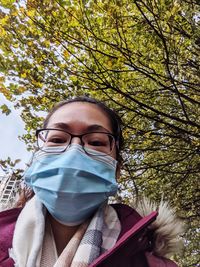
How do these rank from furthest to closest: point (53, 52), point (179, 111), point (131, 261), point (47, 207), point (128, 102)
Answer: point (179, 111), point (128, 102), point (53, 52), point (47, 207), point (131, 261)

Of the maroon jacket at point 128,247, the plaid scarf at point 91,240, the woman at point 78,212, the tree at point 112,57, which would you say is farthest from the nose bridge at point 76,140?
the tree at point 112,57

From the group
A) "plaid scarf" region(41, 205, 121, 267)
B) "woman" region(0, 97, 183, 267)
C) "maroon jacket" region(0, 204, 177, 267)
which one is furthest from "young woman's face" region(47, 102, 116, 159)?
"maroon jacket" region(0, 204, 177, 267)

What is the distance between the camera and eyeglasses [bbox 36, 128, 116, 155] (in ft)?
5.93

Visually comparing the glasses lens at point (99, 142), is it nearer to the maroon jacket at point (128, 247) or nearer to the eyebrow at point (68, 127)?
the eyebrow at point (68, 127)

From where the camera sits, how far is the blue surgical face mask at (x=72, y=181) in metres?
1.62

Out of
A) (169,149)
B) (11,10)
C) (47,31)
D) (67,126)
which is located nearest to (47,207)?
(67,126)

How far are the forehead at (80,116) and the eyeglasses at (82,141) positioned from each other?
0.19 feet

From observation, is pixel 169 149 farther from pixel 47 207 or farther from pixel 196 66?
pixel 47 207

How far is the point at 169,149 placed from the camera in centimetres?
502

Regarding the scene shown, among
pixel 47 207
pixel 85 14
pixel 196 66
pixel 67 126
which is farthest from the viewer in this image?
pixel 196 66

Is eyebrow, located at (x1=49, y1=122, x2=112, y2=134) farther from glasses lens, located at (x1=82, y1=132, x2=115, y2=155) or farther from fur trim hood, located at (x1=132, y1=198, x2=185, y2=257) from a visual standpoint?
fur trim hood, located at (x1=132, y1=198, x2=185, y2=257)

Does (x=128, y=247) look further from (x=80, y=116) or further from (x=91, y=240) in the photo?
(x=80, y=116)

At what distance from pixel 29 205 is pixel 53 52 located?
8.41 ft

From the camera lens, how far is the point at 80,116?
1865mm
